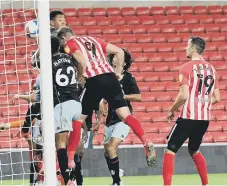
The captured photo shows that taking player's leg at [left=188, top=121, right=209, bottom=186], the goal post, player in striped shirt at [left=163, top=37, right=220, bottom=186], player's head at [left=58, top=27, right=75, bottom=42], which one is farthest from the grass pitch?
the goal post

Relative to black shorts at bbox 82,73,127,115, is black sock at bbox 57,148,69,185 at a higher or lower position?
lower

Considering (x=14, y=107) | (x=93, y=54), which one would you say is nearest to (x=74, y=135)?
(x=93, y=54)

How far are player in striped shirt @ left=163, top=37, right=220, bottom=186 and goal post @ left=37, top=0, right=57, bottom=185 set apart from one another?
181 centimetres

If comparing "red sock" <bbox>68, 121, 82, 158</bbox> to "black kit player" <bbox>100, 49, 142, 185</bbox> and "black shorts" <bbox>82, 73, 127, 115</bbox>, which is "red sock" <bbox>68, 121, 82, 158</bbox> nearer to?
"black shorts" <bbox>82, 73, 127, 115</bbox>

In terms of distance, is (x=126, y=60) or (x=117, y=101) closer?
(x=117, y=101)

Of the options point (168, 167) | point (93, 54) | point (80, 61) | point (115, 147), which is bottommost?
point (168, 167)

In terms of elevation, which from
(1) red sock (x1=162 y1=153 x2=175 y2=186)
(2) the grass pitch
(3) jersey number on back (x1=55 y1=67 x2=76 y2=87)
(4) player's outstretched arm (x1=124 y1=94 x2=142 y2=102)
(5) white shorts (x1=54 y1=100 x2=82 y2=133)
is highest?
(3) jersey number on back (x1=55 y1=67 x2=76 y2=87)

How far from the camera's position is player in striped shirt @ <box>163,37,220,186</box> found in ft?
28.3

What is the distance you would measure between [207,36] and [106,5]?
2.60 meters

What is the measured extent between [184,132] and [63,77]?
58.0 inches

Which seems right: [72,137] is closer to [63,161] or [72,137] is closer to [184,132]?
[63,161]

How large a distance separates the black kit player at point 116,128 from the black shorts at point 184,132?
39.1 inches

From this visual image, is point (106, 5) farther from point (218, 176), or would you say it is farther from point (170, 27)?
point (218, 176)

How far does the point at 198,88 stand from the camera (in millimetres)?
8719
